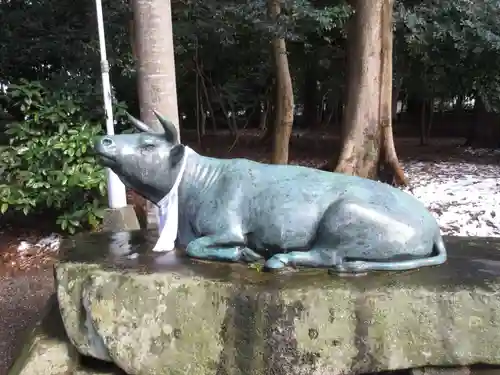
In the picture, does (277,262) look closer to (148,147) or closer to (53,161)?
(148,147)

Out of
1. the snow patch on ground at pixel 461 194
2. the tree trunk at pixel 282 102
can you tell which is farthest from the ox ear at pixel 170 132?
the tree trunk at pixel 282 102

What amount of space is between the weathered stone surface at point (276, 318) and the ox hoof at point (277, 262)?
0.05 metres

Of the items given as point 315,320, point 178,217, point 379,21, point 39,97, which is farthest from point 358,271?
point 379,21

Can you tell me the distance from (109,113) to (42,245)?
2097mm

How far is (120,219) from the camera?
5.24m

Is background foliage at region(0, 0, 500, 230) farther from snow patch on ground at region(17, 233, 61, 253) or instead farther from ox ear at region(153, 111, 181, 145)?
ox ear at region(153, 111, 181, 145)

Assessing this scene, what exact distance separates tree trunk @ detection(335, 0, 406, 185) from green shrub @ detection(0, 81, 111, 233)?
325cm

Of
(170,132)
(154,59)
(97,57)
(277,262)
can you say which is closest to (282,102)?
(97,57)

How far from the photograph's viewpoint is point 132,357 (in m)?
2.72

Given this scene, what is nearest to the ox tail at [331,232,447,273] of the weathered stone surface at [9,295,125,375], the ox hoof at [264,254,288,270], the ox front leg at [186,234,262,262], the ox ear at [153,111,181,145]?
the ox hoof at [264,254,288,270]

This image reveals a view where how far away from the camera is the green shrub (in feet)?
18.4

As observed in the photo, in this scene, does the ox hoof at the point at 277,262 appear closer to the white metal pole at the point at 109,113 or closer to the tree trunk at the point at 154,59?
the tree trunk at the point at 154,59

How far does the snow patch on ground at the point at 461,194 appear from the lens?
6.42m

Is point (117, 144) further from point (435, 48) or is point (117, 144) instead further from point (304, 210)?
point (435, 48)
